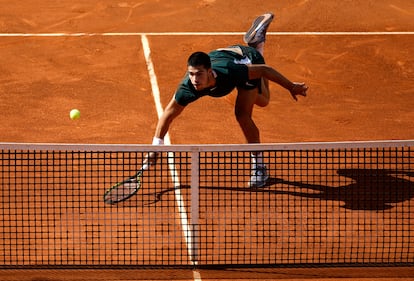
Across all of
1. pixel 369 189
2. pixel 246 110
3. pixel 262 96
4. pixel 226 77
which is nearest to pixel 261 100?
pixel 262 96

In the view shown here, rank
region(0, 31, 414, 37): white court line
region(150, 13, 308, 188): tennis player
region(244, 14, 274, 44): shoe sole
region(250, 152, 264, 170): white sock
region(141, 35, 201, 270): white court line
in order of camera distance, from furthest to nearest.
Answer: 1. region(0, 31, 414, 37): white court line
2. region(244, 14, 274, 44): shoe sole
3. region(250, 152, 264, 170): white sock
4. region(150, 13, 308, 188): tennis player
5. region(141, 35, 201, 270): white court line

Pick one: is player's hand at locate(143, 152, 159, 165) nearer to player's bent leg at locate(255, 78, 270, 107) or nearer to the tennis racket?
the tennis racket

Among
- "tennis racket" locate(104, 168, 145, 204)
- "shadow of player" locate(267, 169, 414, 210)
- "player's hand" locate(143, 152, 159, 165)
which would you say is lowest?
"shadow of player" locate(267, 169, 414, 210)

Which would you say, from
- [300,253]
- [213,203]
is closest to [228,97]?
[213,203]

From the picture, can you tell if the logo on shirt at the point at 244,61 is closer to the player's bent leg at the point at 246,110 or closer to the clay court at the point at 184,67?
the player's bent leg at the point at 246,110

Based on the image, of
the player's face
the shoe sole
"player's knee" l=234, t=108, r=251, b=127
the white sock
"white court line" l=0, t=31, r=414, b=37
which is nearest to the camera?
the player's face

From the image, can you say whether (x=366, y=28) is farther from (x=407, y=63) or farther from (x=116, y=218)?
(x=116, y=218)

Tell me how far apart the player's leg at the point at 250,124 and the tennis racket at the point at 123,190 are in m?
1.31

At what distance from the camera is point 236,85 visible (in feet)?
39.8

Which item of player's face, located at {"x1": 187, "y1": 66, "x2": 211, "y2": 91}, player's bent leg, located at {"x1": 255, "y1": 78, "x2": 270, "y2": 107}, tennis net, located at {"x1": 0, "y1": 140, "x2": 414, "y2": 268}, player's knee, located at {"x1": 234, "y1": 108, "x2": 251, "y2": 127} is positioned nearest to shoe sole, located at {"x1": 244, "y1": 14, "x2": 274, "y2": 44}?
player's bent leg, located at {"x1": 255, "y1": 78, "x2": 270, "y2": 107}

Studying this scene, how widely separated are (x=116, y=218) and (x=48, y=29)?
268 inches

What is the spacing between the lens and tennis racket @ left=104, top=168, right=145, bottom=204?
38.8 ft

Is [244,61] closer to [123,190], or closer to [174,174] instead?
[174,174]

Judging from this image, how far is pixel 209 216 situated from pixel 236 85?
1461mm
